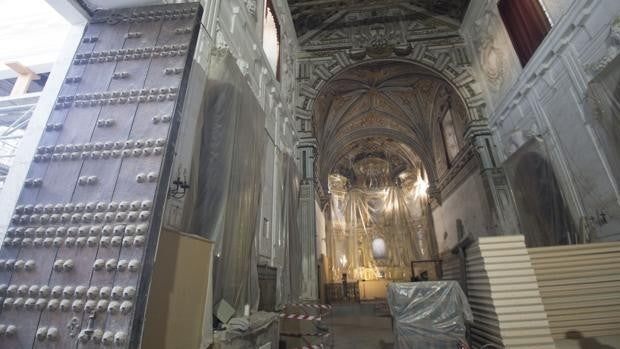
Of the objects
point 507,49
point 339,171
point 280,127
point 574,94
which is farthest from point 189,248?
point 339,171

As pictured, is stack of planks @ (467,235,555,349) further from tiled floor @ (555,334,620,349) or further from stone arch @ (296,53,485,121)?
stone arch @ (296,53,485,121)

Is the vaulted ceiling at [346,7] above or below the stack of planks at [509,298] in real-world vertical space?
above

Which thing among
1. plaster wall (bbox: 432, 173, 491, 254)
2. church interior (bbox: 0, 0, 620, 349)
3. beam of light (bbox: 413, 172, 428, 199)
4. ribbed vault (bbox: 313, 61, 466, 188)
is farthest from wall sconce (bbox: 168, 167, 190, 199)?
beam of light (bbox: 413, 172, 428, 199)

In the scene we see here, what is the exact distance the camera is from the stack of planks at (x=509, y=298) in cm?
304

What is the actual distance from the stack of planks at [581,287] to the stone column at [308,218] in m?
4.98

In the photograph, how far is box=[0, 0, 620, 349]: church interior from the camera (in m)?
1.71

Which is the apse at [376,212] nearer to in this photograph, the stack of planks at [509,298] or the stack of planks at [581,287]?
the stack of planks at [581,287]

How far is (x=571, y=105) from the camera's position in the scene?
5137 millimetres

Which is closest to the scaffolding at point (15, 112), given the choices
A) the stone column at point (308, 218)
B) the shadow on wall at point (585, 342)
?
the stone column at point (308, 218)

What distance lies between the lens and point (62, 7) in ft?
7.41

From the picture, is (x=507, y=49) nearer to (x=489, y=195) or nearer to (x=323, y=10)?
(x=489, y=195)

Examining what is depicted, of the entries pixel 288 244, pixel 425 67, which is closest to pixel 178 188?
pixel 288 244

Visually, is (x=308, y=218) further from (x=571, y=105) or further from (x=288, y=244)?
(x=571, y=105)

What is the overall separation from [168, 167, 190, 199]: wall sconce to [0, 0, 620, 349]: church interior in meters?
0.03
